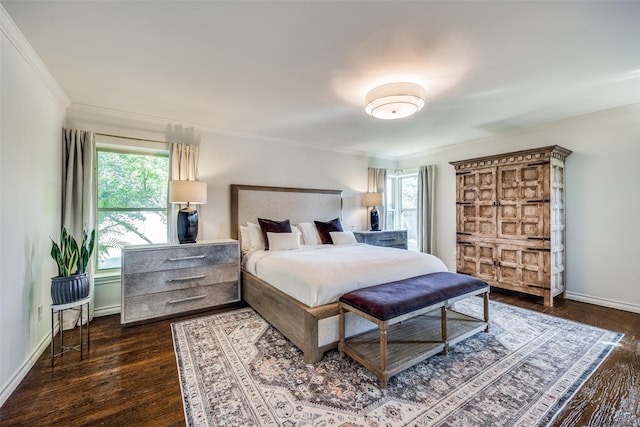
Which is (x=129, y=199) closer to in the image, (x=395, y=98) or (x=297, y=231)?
(x=297, y=231)

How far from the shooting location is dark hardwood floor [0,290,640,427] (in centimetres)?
158

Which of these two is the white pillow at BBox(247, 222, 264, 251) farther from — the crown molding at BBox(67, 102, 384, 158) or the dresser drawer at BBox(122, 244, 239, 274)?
the crown molding at BBox(67, 102, 384, 158)

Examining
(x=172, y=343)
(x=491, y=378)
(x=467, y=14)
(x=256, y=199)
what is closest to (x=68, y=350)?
(x=172, y=343)

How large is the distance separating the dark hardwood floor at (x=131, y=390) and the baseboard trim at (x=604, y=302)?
80 centimetres

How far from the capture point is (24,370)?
6.51 ft

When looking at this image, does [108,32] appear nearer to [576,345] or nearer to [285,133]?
[285,133]

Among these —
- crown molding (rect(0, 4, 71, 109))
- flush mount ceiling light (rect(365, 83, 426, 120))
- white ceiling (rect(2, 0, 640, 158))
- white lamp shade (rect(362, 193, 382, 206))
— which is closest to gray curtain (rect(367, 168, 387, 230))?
white lamp shade (rect(362, 193, 382, 206))

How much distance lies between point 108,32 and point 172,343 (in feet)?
8.49

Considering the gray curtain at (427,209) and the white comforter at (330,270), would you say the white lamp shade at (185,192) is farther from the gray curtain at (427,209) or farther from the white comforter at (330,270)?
the gray curtain at (427,209)

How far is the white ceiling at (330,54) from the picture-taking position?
168 centimetres

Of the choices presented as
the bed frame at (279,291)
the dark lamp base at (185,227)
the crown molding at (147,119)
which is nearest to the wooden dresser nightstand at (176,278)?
the dark lamp base at (185,227)

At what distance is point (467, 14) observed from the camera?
1.69 meters

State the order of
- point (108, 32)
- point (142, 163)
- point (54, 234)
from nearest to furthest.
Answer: point (108, 32) < point (54, 234) < point (142, 163)

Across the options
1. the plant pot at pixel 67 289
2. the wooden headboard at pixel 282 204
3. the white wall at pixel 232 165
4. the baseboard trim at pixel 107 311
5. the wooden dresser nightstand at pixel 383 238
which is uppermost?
the white wall at pixel 232 165
